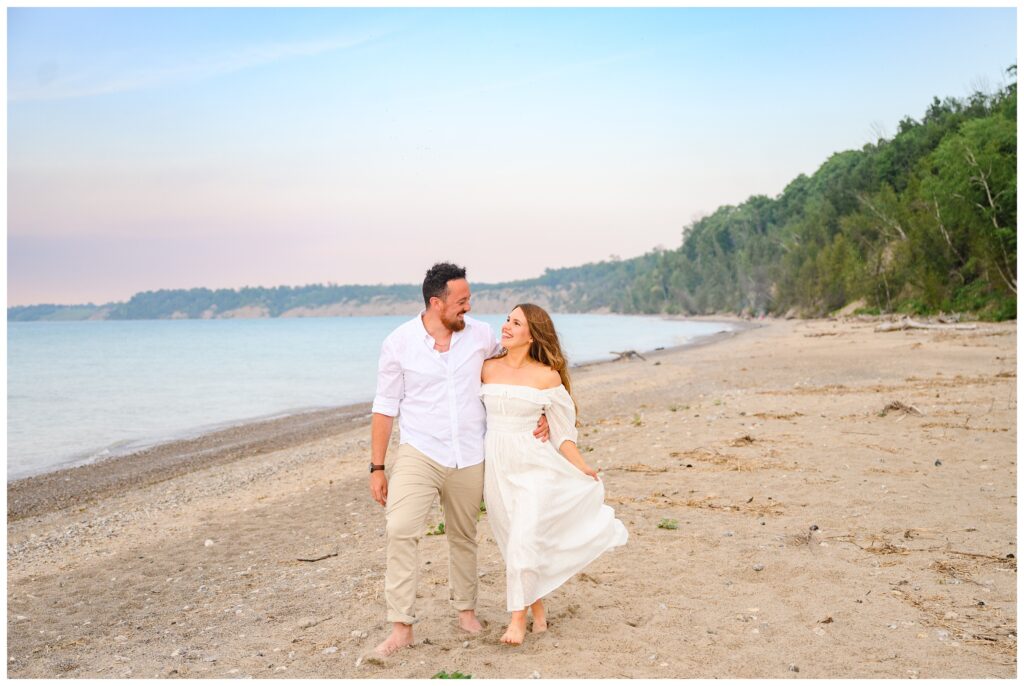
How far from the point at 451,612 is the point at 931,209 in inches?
1906

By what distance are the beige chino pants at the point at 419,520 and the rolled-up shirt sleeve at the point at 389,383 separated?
24 cm

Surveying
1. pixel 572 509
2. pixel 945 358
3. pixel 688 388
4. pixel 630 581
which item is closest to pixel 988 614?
pixel 630 581

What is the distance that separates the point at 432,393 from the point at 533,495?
32.5 inches

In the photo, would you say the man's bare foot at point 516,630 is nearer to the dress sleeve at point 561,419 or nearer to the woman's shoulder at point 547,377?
the dress sleeve at point 561,419

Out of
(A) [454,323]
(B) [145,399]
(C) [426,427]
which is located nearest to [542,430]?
(C) [426,427]

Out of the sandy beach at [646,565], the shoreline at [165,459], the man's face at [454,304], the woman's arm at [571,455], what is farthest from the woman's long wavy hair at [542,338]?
the shoreline at [165,459]

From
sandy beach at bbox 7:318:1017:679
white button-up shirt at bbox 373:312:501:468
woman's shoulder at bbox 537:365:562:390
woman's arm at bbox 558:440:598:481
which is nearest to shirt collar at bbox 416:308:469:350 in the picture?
white button-up shirt at bbox 373:312:501:468

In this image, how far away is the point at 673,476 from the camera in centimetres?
899

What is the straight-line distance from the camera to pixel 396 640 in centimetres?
461

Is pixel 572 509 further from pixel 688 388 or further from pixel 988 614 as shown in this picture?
pixel 688 388

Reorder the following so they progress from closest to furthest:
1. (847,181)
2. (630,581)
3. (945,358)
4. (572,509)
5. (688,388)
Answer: (572,509) < (630,581) < (688,388) < (945,358) < (847,181)

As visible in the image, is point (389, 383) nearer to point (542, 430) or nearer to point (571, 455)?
point (542, 430)

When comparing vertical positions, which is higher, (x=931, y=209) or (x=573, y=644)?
(x=931, y=209)

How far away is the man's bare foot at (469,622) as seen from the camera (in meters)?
4.90
